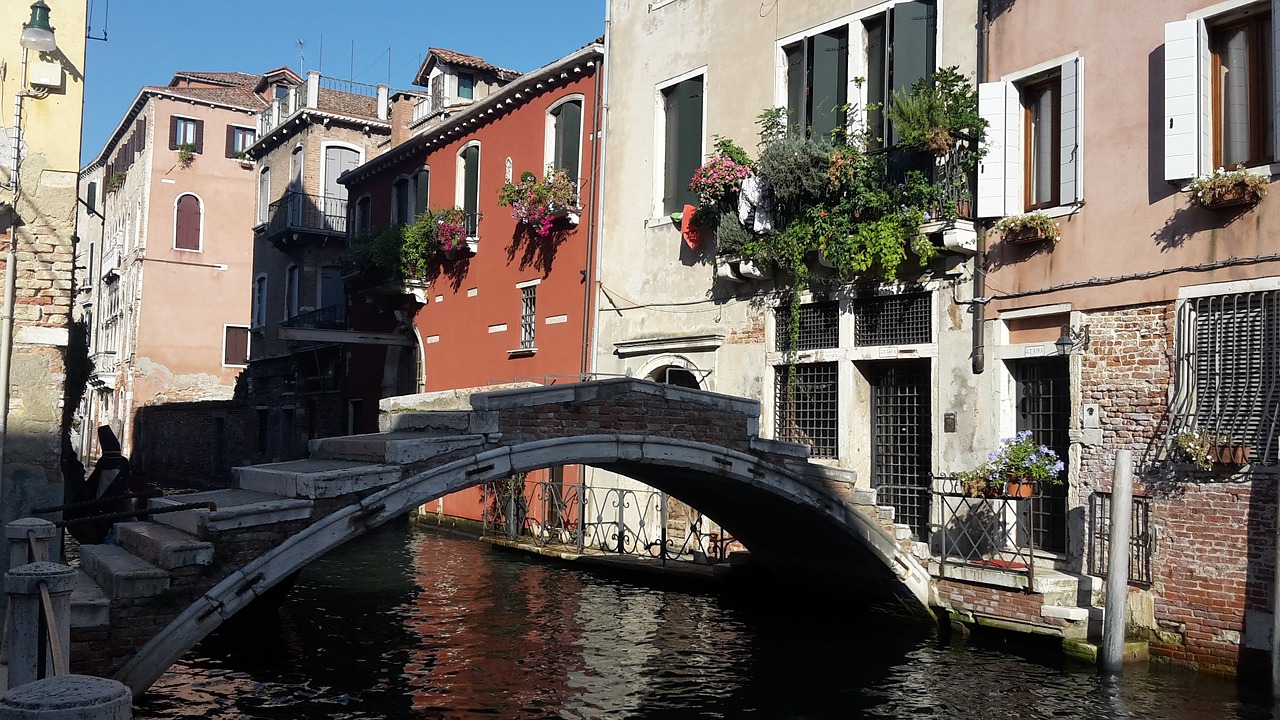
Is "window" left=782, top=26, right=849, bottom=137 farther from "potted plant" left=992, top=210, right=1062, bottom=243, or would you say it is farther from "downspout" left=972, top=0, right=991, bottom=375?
"potted plant" left=992, top=210, right=1062, bottom=243

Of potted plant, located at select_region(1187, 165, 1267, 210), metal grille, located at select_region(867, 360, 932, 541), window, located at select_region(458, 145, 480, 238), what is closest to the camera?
potted plant, located at select_region(1187, 165, 1267, 210)

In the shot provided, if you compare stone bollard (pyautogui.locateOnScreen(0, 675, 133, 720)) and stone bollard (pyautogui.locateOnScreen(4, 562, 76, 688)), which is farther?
stone bollard (pyautogui.locateOnScreen(4, 562, 76, 688))

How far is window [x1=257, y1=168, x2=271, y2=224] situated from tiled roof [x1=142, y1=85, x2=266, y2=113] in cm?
406

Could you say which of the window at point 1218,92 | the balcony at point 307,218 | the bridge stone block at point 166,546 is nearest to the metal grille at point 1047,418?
the window at point 1218,92

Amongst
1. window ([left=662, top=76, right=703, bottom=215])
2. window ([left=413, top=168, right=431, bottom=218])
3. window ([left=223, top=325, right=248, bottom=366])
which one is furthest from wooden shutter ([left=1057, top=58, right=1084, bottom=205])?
window ([left=223, top=325, right=248, bottom=366])

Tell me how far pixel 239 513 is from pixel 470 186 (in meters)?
10.4

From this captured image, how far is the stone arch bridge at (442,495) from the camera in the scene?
6109 millimetres

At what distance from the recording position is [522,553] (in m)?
13.4

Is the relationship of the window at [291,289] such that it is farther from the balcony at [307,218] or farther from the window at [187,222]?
the window at [187,222]

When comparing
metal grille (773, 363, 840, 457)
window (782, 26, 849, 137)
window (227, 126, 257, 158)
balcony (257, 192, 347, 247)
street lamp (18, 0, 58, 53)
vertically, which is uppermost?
window (227, 126, 257, 158)

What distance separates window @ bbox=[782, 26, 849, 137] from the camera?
10664 millimetres

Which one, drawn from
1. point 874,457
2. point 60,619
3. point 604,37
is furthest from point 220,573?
point 604,37

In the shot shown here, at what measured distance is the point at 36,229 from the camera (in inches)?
341

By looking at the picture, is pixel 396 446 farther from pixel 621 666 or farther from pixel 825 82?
pixel 825 82
